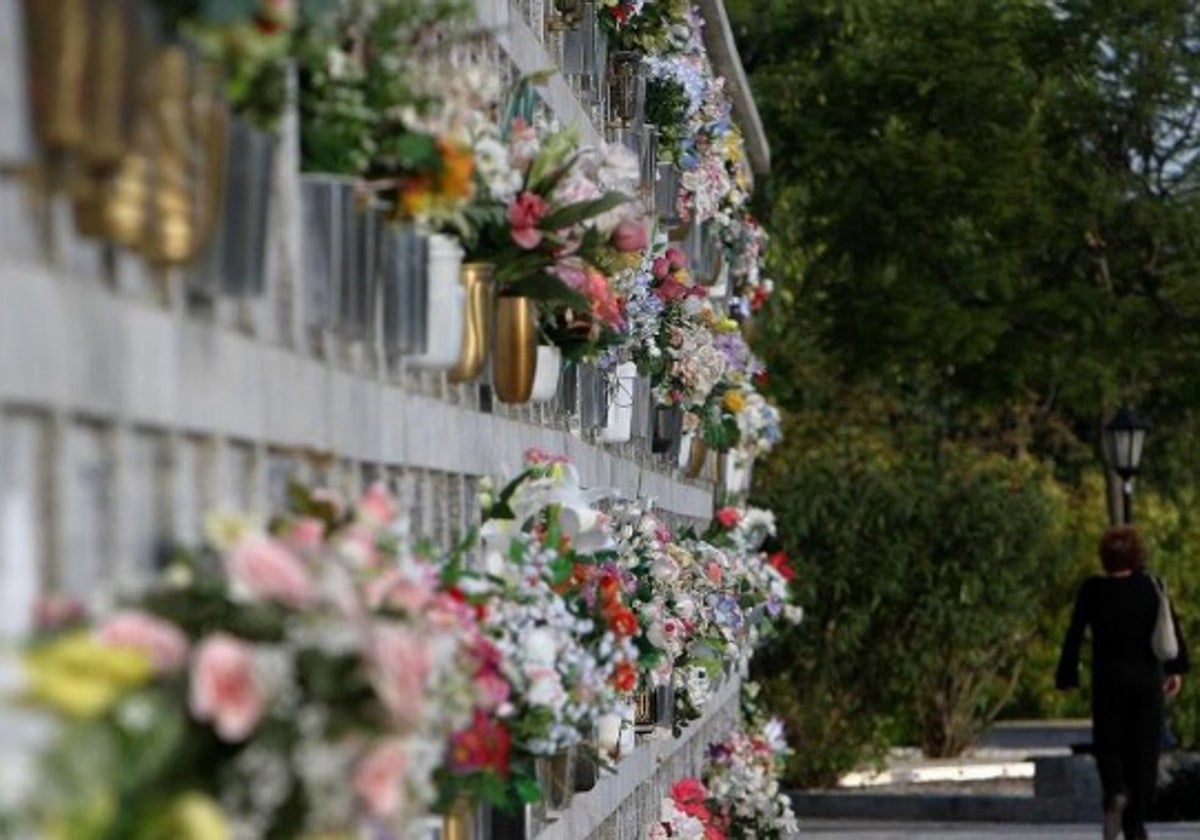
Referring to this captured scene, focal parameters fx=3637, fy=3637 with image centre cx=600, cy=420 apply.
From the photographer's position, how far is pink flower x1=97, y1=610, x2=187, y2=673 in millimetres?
4332

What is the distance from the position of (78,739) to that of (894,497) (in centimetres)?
2343

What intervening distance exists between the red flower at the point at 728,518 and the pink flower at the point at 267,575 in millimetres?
13823

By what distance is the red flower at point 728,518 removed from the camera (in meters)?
18.6

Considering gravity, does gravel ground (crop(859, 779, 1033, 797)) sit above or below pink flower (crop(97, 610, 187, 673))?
below

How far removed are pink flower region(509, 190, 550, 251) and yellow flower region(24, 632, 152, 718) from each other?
4.01 m

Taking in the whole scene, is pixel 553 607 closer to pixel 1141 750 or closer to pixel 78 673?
pixel 78 673

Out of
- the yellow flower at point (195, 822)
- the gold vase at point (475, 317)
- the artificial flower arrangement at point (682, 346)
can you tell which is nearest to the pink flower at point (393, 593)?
the yellow flower at point (195, 822)

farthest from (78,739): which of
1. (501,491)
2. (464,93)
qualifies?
(501,491)

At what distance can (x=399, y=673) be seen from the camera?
4.66 meters

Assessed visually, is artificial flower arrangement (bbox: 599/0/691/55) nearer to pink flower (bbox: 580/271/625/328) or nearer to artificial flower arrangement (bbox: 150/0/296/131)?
pink flower (bbox: 580/271/625/328)

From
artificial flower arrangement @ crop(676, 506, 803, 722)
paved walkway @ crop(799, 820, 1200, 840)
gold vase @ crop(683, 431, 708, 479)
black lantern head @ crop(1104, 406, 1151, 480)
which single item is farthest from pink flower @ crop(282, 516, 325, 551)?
black lantern head @ crop(1104, 406, 1151, 480)

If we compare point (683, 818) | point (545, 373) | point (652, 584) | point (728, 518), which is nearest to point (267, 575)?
point (545, 373)

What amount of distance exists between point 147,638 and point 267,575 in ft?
1.14

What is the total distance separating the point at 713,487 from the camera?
21.4 metres
